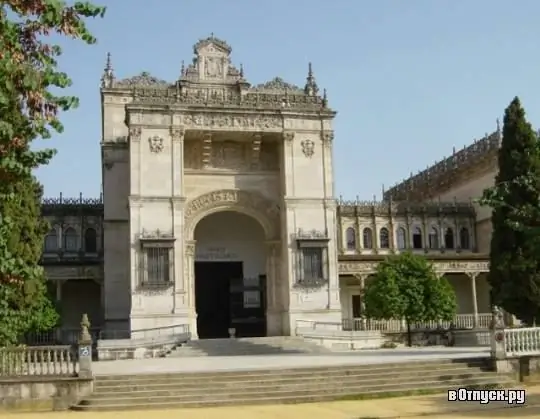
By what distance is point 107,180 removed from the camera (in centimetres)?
3756

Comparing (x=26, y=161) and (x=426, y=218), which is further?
(x=426, y=218)

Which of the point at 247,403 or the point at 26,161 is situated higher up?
the point at 26,161

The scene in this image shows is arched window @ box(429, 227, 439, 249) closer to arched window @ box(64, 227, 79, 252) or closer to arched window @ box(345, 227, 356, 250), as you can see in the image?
arched window @ box(345, 227, 356, 250)

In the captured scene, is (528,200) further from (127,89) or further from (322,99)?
(127,89)

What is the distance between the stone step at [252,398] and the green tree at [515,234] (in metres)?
9.59

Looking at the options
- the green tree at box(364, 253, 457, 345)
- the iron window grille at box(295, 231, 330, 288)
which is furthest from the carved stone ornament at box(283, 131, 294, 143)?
the green tree at box(364, 253, 457, 345)

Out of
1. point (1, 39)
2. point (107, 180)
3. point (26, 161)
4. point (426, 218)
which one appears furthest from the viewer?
point (426, 218)

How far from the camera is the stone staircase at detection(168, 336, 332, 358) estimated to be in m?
28.8

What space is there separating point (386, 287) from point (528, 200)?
24.7ft

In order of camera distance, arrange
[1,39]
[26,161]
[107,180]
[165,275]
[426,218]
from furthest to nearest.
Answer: [426,218], [107,180], [165,275], [26,161], [1,39]

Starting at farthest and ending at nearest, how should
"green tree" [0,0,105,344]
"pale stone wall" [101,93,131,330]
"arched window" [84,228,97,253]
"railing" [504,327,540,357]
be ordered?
"arched window" [84,228,97,253] → "pale stone wall" [101,93,131,330] → "railing" [504,327,540,357] → "green tree" [0,0,105,344]

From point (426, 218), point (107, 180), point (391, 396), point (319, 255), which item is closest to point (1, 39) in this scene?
point (391, 396)

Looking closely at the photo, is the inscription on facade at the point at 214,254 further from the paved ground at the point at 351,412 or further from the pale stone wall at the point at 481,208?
the paved ground at the point at 351,412

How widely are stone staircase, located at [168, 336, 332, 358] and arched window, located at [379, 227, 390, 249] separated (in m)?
15.6
